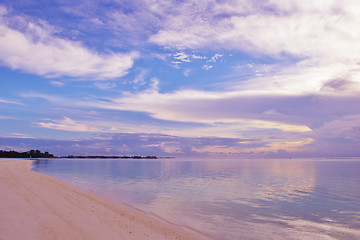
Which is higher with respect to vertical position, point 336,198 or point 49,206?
point 49,206

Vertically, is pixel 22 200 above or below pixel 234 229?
above

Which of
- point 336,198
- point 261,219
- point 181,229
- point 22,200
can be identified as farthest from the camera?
point 336,198

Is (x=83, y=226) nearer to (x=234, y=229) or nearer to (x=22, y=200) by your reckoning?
(x=22, y=200)

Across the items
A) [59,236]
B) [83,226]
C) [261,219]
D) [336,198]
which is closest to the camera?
[59,236]

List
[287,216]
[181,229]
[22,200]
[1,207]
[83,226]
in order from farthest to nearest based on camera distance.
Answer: [287,216], [22,200], [181,229], [1,207], [83,226]

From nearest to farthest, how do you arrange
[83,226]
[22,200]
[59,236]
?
[59,236] → [83,226] → [22,200]

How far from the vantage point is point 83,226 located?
12562mm

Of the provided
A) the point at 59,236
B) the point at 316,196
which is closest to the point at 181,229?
the point at 59,236

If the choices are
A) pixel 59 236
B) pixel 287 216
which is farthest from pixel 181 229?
pixel 287 216

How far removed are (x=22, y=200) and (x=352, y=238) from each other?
22.1 metres

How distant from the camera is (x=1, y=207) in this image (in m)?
14.8

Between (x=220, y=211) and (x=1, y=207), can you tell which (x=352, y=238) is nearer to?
(x=220, y=211)

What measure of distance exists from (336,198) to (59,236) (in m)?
32.1

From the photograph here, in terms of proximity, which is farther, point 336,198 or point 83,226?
point 336,198
